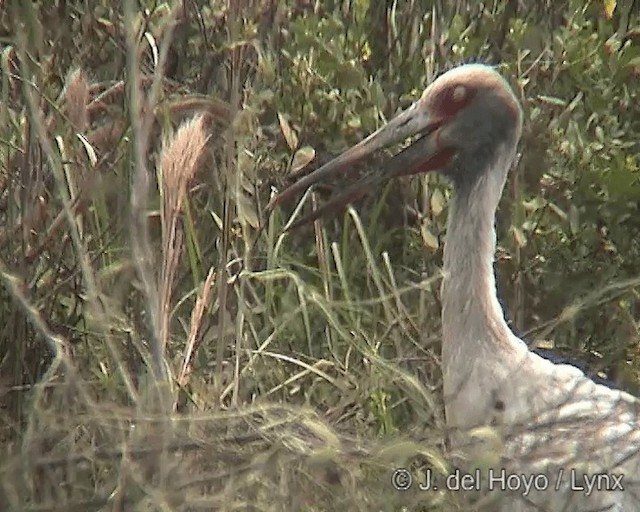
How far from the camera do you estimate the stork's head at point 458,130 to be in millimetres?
3855

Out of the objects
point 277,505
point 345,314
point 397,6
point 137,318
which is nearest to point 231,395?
point 137,318

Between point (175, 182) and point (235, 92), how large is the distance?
0.94 feet

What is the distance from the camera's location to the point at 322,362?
3.54 meters

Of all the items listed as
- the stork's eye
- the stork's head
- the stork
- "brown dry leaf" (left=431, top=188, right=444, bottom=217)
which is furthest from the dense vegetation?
the stork's eye

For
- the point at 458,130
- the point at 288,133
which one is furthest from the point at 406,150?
the point at 288,133

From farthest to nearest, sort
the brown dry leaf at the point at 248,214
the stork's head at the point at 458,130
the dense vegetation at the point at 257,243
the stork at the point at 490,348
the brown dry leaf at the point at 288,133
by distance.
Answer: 1. the brown dry leaf at the point at 288,133
2. the stork's head at the point at 458,130
3. the brown dry leaf at the point at 248,214
4. the stork at the point at 490,348
5. the dense vegetation at the point at 257,243

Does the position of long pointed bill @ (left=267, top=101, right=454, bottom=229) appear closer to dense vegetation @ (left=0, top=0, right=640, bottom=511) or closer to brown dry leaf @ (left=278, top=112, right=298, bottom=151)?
dense vegetation @ (left=0, top=0, right=640, bottom=511)

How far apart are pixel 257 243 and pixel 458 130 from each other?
71 cm

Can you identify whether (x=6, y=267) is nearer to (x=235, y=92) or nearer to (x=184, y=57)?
(x=235, y=92)

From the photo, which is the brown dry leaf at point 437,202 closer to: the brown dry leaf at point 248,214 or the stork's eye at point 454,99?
the stork's eye at point 454,99

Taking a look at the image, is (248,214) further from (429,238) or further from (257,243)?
(429,238)

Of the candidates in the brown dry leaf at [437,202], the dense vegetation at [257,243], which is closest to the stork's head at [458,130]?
the dense vegetation at [257,243]

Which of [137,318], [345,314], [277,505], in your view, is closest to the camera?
[277,505]

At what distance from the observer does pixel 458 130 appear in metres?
3.86
